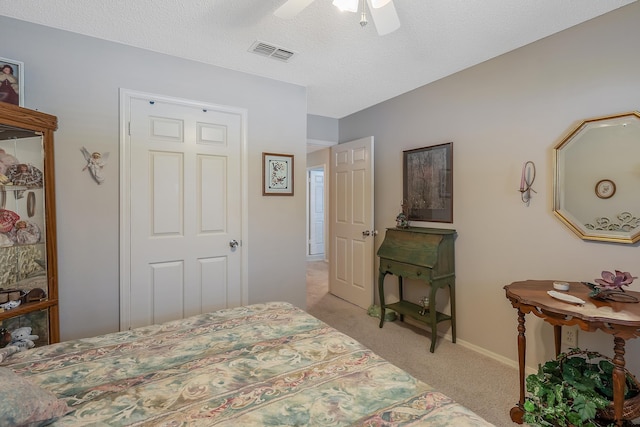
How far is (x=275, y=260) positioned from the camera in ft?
9.51

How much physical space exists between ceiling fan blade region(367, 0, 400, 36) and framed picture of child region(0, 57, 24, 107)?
219cm

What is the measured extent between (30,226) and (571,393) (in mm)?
3225

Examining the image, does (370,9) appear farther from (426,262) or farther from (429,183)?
(426,262)

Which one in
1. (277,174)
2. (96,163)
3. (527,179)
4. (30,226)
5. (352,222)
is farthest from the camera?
(352,222)

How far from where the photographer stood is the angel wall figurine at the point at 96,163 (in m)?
2.11

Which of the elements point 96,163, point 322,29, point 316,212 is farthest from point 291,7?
point 316,212

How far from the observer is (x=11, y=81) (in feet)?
6.15

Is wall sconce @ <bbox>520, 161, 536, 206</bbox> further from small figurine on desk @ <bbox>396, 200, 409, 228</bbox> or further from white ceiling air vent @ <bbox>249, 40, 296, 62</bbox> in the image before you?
white ceiling air vent @ <bbox>249, 40, 296, 62</bbox>

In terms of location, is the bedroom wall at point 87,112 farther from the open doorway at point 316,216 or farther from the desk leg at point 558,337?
the open doorway at point 316,216

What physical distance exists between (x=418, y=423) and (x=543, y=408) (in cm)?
120

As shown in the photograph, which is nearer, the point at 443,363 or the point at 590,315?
the point at 590,315

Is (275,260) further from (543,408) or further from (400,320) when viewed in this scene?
(543,408)

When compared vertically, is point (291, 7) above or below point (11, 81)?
above

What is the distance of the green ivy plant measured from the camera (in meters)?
1.46
